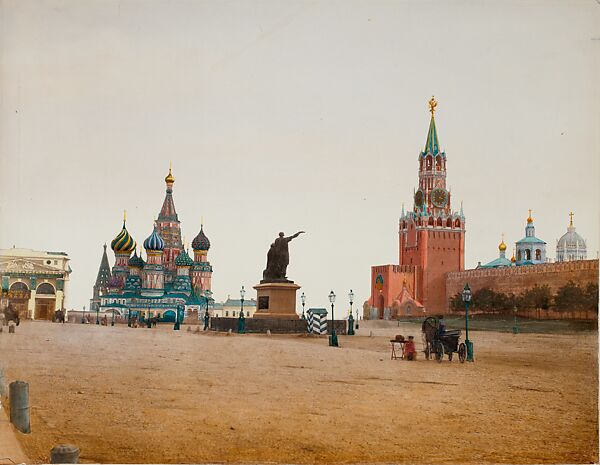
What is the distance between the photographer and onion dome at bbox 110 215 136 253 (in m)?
10.1

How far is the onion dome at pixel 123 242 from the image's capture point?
33.3ft

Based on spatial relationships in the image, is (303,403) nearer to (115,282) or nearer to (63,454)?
(63,454)

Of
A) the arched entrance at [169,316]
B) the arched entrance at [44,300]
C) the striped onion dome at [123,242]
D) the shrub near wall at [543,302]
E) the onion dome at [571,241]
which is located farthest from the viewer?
the arched entrance at [169,316]

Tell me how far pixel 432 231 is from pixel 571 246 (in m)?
6.10

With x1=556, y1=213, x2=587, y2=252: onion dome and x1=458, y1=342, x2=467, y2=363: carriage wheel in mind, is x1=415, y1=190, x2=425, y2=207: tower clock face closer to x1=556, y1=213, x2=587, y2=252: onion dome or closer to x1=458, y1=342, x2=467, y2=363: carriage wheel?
x1=556, y1=213, x2=587, y2=252: onion dome

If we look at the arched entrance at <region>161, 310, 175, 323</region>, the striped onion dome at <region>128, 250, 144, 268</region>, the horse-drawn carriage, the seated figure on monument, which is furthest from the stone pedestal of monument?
the horse-drawn carriage

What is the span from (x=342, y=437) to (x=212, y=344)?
596cm

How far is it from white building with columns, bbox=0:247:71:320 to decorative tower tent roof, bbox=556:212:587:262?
21.8 feet

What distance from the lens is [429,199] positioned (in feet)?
40.6

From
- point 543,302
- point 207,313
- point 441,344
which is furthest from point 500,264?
point 207,313

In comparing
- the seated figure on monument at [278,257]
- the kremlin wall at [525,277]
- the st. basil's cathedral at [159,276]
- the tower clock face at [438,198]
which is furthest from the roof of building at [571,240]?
the st. basil's cathedral at [159,276]

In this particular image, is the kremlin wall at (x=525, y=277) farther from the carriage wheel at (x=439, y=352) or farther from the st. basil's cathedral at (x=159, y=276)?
the st. basil's cathedral at (x=159, y=276)

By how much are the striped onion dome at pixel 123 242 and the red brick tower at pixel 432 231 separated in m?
4.24

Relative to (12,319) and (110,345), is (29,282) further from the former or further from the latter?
(110,345)
